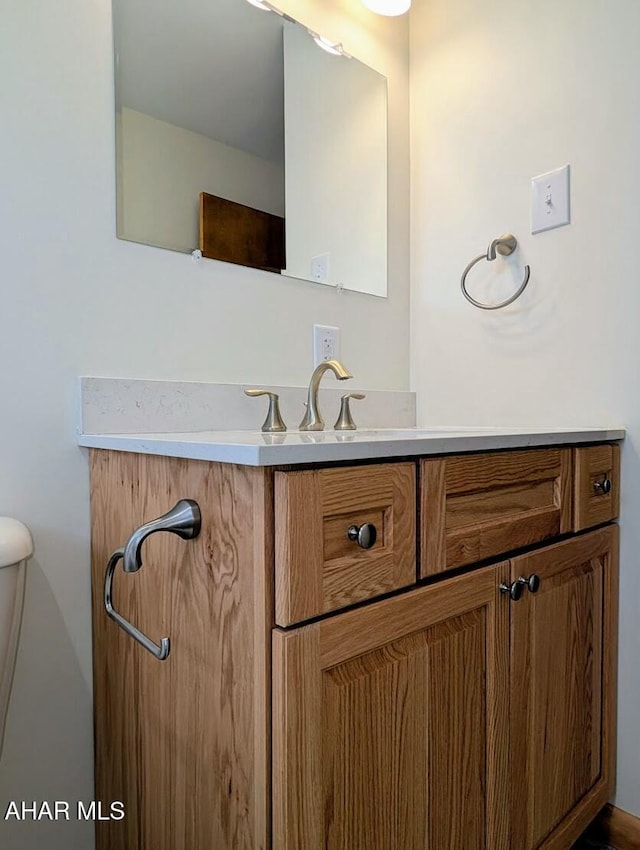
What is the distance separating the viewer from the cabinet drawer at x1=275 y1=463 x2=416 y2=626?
1.86 feet

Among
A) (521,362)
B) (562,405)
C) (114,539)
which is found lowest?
(114,539)

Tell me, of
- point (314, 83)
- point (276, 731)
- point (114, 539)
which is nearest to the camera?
point (276, 731)

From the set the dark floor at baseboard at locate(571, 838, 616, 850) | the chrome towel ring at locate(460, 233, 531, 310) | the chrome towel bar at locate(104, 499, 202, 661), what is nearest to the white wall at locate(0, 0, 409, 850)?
the chrome towel bar at locate(104, 499, 202, 661)

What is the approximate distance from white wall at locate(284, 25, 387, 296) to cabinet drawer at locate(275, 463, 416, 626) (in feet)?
2.41

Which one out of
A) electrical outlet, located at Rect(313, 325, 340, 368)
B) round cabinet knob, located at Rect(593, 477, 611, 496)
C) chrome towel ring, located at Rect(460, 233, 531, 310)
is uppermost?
chrome towel ring, located at Rect(460, 233, 531, 310)

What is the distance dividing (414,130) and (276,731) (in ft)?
4.90

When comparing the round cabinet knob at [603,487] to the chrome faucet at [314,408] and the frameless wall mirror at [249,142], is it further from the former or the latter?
the frameless wall mirror at [249,142]

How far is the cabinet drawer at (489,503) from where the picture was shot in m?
0.73

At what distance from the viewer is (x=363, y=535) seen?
0.63 metres

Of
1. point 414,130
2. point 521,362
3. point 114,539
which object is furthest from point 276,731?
point 414,130

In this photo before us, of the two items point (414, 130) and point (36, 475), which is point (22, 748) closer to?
point (36, 475)

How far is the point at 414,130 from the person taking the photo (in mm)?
1481

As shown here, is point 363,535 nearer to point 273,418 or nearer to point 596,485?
point 273,418

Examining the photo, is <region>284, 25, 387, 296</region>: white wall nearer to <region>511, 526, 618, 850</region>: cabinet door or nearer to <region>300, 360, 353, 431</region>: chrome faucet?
<region>300, 360, 353, 431</region>: chrome faucet
